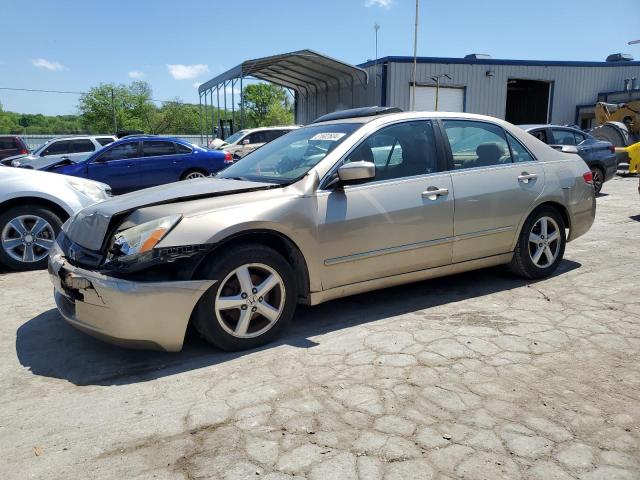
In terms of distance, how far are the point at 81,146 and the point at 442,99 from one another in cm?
1570

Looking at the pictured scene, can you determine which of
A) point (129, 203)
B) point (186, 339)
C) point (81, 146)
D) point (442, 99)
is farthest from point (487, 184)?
point (442, 99)

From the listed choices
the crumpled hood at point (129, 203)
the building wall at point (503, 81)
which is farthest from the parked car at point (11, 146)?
the crumpled hood at point (129, 203)

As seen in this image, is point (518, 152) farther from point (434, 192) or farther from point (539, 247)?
point (434, 192)

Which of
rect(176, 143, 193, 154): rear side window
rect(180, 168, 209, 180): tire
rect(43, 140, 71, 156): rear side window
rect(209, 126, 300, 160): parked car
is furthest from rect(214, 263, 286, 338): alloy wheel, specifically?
rect(43, 140, 71, 156): rear side window

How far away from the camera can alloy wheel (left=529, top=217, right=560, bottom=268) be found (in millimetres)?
4844

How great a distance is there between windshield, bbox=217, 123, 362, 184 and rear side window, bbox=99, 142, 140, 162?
25.7ft

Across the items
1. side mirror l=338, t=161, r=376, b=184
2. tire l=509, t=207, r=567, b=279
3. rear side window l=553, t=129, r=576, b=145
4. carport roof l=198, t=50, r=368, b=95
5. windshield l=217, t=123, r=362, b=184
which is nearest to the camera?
side mirror l=338, t=161, r=376, b=184

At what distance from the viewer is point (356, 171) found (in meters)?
3.61

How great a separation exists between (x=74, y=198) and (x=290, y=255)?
3570 millimetres

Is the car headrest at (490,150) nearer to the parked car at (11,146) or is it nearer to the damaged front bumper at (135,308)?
the damaged front bumper at (135,308)

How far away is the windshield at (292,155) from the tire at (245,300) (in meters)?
0.72

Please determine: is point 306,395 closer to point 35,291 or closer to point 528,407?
point 528,407

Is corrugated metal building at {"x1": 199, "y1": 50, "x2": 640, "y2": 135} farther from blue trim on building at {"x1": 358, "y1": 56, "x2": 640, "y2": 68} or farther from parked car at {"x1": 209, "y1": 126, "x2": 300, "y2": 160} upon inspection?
parked car at {"x1": 209, "y1": 126, "x2": 300, "y2": 160}

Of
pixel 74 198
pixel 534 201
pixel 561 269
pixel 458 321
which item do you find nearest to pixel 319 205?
pixel 458 321
